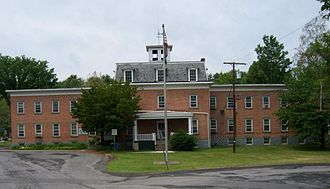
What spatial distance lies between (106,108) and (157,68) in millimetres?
12489

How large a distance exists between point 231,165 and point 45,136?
107ft

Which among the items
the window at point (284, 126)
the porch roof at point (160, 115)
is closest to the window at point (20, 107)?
the porch roof at point (160, 115)

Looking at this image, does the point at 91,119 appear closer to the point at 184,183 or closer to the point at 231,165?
the point at 231,165

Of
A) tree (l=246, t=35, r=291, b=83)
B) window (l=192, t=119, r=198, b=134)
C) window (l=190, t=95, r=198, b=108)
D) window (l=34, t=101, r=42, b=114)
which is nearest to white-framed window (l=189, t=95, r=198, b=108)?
window (l=190, t=95, r=198, b=108)

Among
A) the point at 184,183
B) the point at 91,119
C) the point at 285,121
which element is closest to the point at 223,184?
the point at 184,183

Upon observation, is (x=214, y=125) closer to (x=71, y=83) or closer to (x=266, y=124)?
(x=266, y=124)

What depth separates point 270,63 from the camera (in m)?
82.2

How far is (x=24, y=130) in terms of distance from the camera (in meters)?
59.6

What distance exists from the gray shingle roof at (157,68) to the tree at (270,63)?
986 inches

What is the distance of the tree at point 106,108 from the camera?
4753 cm

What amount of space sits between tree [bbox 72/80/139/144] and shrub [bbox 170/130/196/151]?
4.74 meters

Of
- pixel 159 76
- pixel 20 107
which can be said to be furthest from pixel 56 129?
pixel 159 76

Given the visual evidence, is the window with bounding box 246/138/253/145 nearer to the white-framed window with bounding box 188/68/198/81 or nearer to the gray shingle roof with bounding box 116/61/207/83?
the gray shingle roof with bounding box 116/61/207/83

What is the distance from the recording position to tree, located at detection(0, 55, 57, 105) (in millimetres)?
86125
